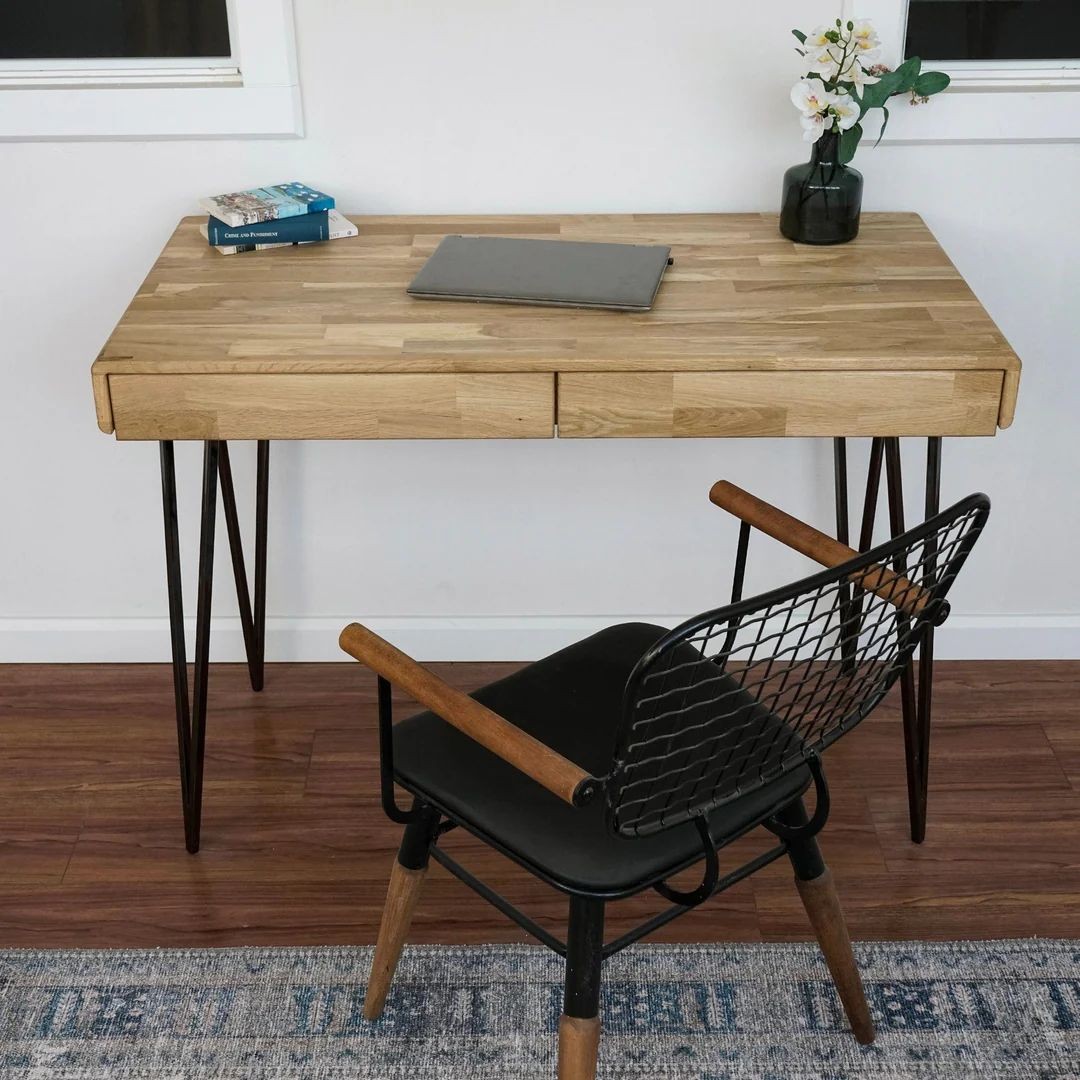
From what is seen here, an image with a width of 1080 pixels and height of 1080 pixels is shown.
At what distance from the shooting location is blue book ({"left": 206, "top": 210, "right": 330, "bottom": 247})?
1.98 m

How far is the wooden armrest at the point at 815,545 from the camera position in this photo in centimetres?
145

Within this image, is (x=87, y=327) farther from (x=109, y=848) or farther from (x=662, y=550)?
(x=662, y=550)

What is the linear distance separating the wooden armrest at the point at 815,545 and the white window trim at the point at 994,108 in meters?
0.74

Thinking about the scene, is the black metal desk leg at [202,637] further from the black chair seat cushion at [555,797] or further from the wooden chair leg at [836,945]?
the wooden chair leg at [836,945]

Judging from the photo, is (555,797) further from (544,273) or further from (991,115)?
(991,115)

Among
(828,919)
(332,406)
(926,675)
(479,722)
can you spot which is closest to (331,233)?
(332,406)

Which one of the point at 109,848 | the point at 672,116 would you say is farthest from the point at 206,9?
the point at 109,848

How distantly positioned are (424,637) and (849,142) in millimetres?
1144

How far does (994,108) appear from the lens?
6.79 ft

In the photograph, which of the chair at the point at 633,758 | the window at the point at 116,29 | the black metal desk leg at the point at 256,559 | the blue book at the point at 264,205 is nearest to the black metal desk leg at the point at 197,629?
the black metal desk leg at the point at 256,559

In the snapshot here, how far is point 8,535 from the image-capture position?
2430mm

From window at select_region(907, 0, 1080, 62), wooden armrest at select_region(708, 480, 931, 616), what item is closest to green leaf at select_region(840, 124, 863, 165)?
window at select_region(907, 0, 1080, 62)

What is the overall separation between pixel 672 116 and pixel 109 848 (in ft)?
4.68

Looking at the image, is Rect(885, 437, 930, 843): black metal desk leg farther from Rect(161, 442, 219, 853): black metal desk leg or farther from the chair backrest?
Rect(161, 442, 219, 853): black metal desk leg
